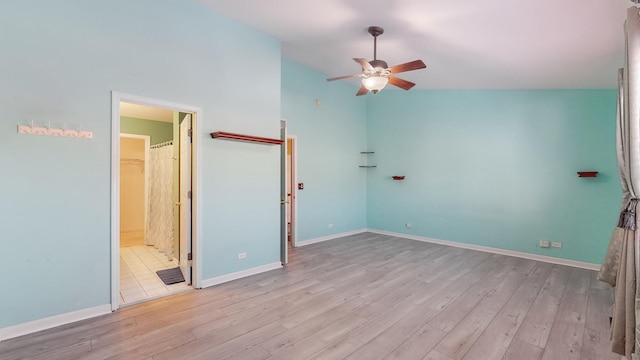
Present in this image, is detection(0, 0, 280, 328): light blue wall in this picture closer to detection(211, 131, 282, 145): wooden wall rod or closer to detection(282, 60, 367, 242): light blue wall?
detection(211, 131, 282, 145): wooden wall rod

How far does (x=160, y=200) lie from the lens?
5.37 meters

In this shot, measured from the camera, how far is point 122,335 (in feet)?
8.33

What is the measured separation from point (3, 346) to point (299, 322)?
2.31 metres

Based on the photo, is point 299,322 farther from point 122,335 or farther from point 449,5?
point 449,5

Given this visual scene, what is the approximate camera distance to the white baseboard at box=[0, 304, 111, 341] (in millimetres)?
2477

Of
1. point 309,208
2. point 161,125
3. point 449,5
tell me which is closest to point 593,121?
point 449,5

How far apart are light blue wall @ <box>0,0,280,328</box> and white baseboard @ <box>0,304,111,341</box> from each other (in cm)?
5

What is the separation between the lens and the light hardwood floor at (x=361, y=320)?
233cm

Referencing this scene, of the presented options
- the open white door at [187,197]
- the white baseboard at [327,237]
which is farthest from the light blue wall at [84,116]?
the white baseboard at [327,237]

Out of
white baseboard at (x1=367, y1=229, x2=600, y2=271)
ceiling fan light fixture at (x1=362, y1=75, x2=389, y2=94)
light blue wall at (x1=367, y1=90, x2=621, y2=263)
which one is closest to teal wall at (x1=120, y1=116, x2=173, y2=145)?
light blue wall at (x1=367, y1=90, x2=621, y2=263)

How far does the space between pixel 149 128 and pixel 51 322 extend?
469cm

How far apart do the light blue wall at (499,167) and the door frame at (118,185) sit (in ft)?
14.3

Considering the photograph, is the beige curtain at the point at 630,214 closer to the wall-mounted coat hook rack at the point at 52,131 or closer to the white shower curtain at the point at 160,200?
the wall-mounted coat hook rack at the point at 52,131

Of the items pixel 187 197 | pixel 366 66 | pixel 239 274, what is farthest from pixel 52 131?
pixel 366 66
